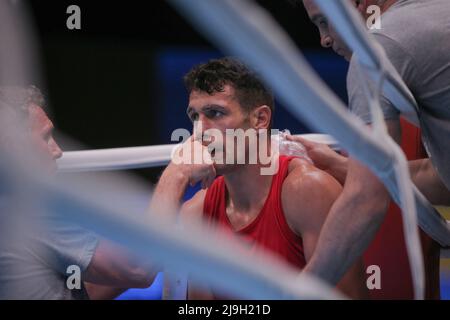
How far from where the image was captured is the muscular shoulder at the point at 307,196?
4.61ft

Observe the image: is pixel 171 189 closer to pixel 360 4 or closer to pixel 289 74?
pixel 360 4

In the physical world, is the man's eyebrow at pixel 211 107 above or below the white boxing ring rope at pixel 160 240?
above

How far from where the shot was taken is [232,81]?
5.15 ft

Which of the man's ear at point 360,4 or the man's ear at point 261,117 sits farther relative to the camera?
the man's ear at point 261,117

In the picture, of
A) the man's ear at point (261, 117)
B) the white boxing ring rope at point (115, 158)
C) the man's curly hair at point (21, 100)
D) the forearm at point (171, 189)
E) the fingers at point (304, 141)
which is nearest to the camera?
the man's curly hair at point (21, 100)

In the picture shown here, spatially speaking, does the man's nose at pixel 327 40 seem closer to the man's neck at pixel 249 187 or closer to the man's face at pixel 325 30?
the man's face at pixel 325 30

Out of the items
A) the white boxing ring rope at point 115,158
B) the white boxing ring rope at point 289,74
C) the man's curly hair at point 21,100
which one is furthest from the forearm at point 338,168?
the white boxing ring rope at point 289,74

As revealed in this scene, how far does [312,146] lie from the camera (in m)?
1.48

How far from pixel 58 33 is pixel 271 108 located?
3.81 ft

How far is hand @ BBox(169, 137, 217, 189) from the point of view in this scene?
114 centimetres

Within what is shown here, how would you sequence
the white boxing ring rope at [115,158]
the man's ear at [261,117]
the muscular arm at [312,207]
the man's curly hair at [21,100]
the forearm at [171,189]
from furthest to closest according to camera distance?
1. the man's ear at [261,117]
2. the muscular arm at [312,207]
3. the white boxing ring rope at [115,158]
4. the forearm at [171,189]
5. the man's curly hair at [21,100]

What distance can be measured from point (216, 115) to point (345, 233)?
640 mm

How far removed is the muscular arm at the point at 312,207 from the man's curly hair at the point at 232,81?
21 centimetres

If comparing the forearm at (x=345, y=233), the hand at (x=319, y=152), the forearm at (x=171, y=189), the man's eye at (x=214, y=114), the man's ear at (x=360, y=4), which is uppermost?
the man's eye at (x=214, y=114)
